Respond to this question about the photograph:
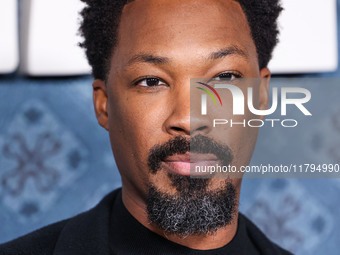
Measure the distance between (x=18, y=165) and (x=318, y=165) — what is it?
107cm

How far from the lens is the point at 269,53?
5.44 ft

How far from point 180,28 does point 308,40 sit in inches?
33.4

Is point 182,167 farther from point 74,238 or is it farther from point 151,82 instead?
point 74,238

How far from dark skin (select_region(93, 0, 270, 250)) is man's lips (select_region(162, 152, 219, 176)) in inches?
1.0

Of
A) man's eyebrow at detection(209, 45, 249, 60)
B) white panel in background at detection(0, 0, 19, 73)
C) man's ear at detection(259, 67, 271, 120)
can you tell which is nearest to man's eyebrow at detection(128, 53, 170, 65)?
man's eyebrow at detection(209, 45, 249, 60)

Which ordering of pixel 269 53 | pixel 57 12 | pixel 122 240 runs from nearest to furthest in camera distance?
pixel 122 240 < pixel 269 53 < pixel 57 12

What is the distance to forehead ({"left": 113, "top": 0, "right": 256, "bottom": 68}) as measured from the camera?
1321mm

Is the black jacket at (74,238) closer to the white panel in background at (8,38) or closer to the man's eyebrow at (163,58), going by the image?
the man's eyebrow at (163,58)

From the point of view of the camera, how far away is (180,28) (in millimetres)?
1332

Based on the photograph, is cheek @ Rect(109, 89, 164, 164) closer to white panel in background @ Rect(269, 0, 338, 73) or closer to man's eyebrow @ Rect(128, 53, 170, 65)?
man's eyebrow @ Rect(128, 53, 170, 65)

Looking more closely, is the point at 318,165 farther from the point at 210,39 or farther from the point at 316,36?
the point at 210,39

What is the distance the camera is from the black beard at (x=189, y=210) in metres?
1.30

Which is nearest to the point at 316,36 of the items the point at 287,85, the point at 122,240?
the point at 287,85

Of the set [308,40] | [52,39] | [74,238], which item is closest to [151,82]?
[74,238]
